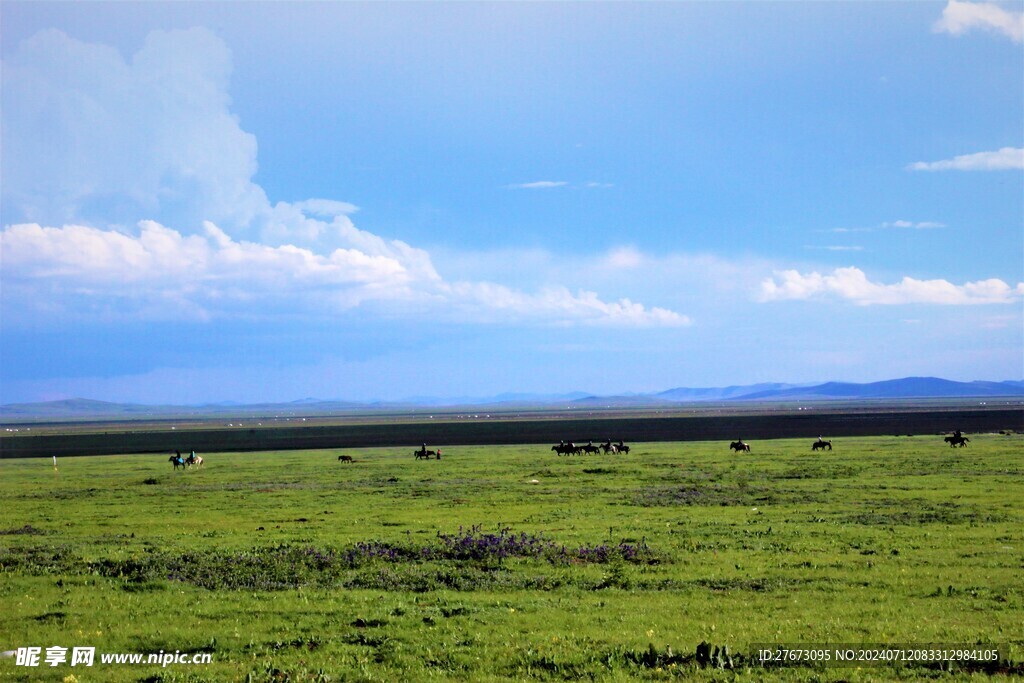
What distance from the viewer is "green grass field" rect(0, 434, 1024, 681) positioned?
14.8 m

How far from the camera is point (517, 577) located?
21391mm

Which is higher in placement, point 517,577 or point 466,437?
point 517,577

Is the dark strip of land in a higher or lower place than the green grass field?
lower

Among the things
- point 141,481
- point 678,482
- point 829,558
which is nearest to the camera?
point 829,558

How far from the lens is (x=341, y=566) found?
22875mm

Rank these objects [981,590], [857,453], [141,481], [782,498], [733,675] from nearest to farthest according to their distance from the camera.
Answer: [733,675]
[981,590]
[782,498]
[141,481]
[857,453]

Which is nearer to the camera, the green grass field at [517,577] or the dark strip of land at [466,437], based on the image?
the green grass field at [517,577]

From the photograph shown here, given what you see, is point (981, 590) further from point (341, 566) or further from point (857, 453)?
point (857, 453)

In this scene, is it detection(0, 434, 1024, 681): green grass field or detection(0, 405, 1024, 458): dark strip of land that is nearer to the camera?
detection(0, 434, 1024, 681): green grass field

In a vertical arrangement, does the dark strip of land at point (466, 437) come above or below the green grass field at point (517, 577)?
below

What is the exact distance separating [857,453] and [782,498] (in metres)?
30.7

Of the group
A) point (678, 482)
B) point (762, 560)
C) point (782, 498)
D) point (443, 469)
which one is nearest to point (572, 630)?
point (762, 560)

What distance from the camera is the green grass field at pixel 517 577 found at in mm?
14789

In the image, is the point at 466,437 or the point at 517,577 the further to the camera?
the point at 466,437
